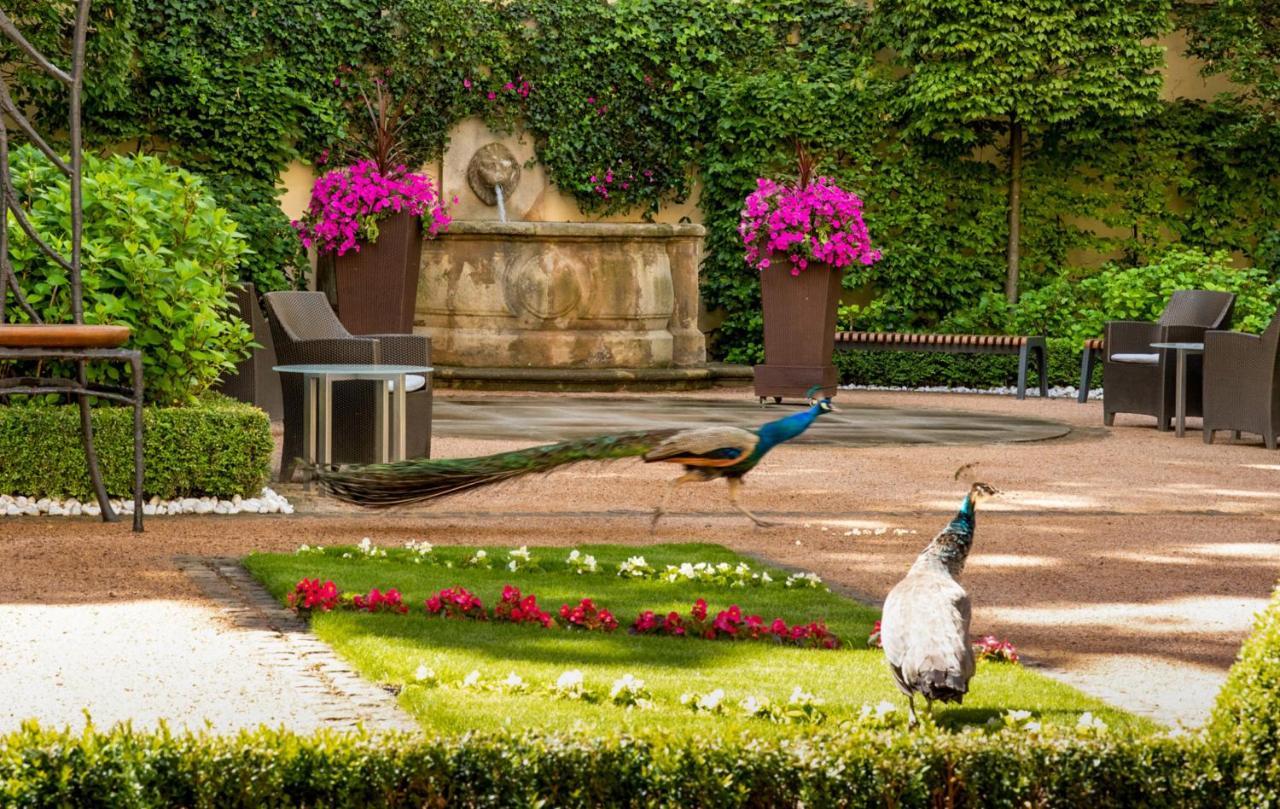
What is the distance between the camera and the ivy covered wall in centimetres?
1734

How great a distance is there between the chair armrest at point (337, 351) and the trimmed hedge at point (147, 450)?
2.88ft

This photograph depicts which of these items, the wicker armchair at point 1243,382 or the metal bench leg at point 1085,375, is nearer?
the wicker armchair at point 1243,382

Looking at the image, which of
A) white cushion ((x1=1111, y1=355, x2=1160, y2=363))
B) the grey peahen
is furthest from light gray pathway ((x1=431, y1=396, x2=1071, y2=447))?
the grey peahen

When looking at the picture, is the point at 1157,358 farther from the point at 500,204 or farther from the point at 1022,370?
the point at 500,204

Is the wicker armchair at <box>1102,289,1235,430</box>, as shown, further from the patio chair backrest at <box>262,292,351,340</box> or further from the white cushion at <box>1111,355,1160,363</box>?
the patio chair backrest at <box>262,292,351,340</box>

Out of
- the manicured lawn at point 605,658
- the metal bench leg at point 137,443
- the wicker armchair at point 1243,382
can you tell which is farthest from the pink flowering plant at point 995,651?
the wicker armchair at point 1243,382

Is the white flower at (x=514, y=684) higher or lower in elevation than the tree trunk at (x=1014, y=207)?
lower

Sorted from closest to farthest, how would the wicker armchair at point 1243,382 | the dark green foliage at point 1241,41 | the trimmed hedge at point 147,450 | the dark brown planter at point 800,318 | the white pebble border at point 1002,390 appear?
the trimmed hedge at point 147,450 < the wicker armchair at point 1243,382 < the dark brown planter at point 800,318 < the white pebble border at point 1002,390 < the dark green foliage at point 1241,41

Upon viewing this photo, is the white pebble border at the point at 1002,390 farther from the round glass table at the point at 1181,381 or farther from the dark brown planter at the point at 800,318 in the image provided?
the round glass table at the point at 1181,381

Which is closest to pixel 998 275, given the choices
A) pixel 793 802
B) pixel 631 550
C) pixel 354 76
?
pixel 354 76

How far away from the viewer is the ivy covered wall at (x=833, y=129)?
56.9 ft

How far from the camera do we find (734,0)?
59.5 feet

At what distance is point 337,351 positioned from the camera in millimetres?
8562

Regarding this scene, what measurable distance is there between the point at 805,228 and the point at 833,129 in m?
4.15
